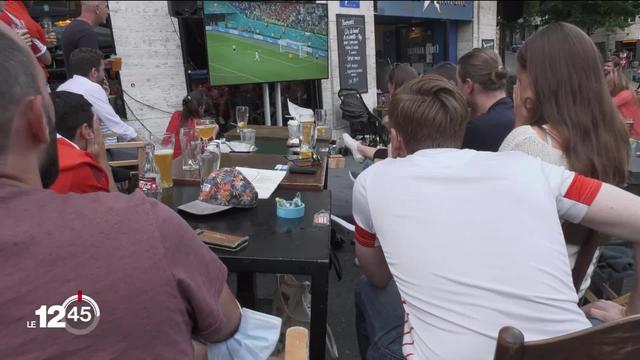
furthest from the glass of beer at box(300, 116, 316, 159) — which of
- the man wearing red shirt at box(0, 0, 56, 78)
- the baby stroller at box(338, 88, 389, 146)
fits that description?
the baby stroller at box(338, 88, 389, 146)

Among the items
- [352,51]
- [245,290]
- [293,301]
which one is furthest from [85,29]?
[352,51]

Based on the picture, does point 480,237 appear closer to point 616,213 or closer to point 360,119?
point 616,213

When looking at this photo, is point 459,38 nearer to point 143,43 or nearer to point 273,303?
point 143,43

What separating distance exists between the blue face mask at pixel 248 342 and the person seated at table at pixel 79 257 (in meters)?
0.18

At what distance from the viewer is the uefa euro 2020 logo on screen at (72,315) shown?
76 centimetres

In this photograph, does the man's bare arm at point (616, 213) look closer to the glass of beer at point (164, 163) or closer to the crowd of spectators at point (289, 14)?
the glass of beer at point (164, 163)

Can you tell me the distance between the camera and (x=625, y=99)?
3.91 m

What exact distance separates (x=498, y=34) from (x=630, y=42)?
995cm

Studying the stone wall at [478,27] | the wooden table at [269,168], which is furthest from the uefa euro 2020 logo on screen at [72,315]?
the stone wall at [478,27]

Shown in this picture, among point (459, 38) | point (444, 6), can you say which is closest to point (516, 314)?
point (444, 6)

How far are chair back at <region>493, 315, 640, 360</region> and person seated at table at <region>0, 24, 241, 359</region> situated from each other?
580mm

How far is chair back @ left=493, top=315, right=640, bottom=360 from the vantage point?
0.89 m

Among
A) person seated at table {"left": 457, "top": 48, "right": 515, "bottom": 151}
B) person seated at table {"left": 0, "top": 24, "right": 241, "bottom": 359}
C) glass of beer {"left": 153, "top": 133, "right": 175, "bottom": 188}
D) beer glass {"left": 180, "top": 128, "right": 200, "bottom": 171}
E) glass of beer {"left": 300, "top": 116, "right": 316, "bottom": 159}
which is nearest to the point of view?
person seated at table {"left": 0, "top": 24, "right": 241, "bottom": 359}

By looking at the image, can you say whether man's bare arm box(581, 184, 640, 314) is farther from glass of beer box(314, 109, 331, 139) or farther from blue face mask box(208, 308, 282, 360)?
glass of beer box(314, 109, 331, 139)
